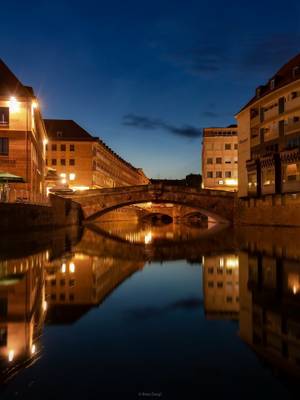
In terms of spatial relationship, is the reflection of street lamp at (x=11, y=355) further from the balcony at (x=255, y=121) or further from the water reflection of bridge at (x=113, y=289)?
the balcony at (x=255, y=121)

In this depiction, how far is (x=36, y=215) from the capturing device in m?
35.0

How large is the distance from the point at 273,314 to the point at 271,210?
4072 cm

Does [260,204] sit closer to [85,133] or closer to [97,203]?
[97,203]

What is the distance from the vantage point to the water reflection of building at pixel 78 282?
Answer: 8.33 meters

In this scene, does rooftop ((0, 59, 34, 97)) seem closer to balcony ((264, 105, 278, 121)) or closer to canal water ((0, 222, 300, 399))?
balcony ((264, 105, 278, 121))

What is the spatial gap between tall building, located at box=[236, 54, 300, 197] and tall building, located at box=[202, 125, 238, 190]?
2444 centimetres

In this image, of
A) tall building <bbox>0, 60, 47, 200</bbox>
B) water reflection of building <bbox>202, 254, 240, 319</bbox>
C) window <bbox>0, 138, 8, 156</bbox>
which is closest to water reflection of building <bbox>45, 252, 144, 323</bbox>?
water reflection of building <bbox>202, 254, 240, 319</bbox>

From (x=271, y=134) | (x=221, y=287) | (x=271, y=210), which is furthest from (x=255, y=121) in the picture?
(x=221, y=287)

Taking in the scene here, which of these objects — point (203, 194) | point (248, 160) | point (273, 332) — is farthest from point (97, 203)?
point (273, 332)

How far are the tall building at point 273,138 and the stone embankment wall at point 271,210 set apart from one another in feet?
2.42

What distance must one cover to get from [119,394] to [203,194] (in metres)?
54.5

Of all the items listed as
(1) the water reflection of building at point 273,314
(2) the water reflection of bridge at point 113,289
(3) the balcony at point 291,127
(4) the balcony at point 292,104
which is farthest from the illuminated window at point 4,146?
(1) the water reflection of building at point 273,314

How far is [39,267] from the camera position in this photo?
46.5 feet

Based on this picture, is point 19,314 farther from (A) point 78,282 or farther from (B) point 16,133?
(B) point 16,133
